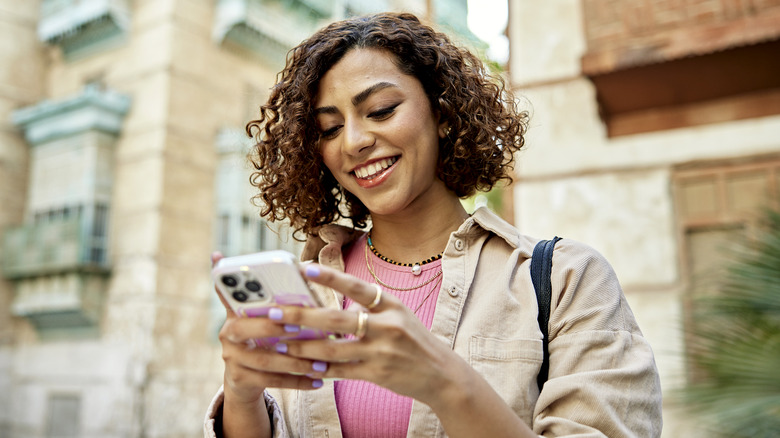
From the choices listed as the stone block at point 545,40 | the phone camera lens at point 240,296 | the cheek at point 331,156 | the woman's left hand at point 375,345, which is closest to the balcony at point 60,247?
the stone block at point 545,40

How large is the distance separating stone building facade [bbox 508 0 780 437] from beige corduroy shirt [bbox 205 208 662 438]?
3.18 m

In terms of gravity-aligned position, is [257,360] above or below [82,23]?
below

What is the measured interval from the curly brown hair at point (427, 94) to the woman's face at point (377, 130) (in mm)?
45

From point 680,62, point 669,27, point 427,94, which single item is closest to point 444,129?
point 427,94

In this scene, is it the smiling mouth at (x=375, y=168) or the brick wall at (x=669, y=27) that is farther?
the brick wall at (x=669, y=27)

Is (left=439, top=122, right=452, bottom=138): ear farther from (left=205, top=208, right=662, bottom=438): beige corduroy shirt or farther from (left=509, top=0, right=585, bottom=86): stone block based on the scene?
(left=509, top=0, right=585, bottom=86): stone block

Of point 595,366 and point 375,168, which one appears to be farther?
point 375,168

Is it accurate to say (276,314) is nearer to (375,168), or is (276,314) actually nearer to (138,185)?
(375,168)

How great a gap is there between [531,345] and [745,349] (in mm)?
2792

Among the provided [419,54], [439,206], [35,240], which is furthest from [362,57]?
[35,240]

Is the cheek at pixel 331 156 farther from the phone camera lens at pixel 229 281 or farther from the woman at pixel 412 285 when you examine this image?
the phone camera lens at pixel 229 281

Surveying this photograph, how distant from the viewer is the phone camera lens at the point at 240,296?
1.08 metres

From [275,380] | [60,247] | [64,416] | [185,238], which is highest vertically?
[185,238]

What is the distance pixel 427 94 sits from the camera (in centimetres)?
177
